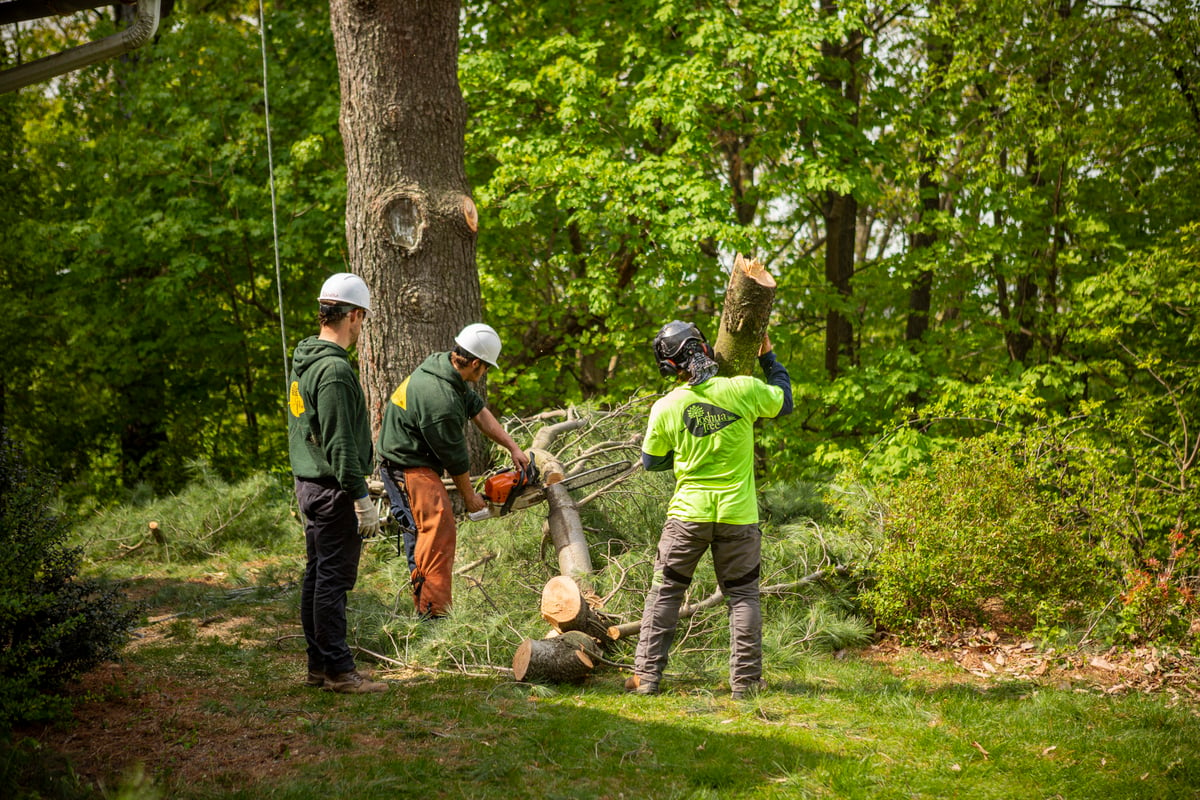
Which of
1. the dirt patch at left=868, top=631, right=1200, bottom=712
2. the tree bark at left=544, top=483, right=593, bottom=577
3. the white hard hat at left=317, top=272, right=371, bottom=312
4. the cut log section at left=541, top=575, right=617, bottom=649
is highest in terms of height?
the white hard hat at left=317, top=272, right=371, bottom=312

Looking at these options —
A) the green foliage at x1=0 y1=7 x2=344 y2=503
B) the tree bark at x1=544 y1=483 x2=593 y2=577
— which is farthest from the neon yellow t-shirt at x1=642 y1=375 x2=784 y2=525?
the green foliage at x1=0 y1=7 x2=344 y2=503

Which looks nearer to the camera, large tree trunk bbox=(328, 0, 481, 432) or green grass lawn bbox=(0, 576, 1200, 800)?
green grass lawn bbox=(0, 576, 1200, 800)

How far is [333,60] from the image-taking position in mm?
11555

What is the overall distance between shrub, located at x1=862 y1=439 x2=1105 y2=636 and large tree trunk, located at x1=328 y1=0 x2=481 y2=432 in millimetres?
3594

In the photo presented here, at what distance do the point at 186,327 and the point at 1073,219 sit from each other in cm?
1034

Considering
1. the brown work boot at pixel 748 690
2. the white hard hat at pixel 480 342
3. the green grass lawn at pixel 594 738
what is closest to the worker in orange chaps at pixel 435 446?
the white hard hat at pixel 480 342

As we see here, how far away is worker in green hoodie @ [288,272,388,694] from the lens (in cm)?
421

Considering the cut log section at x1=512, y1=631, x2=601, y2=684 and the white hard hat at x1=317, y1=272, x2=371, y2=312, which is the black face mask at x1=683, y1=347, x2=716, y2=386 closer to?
the cut log section at x1=512, y1=631, x2=601, y2=684

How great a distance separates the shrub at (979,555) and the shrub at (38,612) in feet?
14.1

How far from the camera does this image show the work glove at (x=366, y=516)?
4258mm

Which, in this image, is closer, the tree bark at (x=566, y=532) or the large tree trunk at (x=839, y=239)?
the tree bark at (x=566, y=532)

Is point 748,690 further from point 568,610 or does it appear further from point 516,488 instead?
point 516,488

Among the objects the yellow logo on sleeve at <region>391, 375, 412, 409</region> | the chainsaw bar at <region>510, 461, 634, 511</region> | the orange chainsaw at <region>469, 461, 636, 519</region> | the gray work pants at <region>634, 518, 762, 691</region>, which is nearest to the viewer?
the gray work pants at <region>634, 518, 762, 691</region>

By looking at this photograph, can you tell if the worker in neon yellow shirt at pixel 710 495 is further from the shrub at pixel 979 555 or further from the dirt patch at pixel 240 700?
the shrub at pixel 979 555
